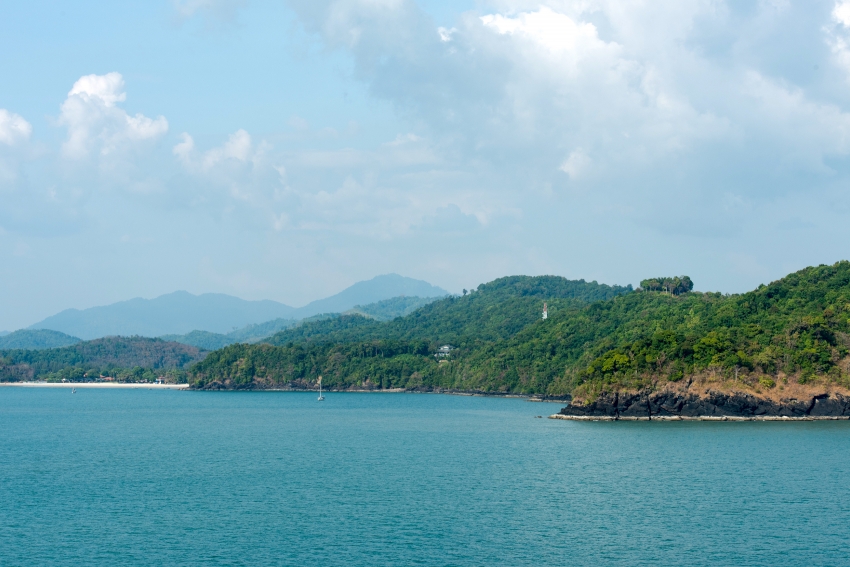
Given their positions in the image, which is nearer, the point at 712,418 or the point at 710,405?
the point at 712,418

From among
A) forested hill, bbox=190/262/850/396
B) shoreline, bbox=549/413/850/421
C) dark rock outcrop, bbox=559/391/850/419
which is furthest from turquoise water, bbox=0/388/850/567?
forested hill, bbox=190/262/850/396

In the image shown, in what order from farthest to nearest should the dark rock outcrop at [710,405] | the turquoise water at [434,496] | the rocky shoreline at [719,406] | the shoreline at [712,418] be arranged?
the dark rock outcrop at [710,405] < the rocky shoreline at [719,406] < the shoreline at [712,418] < the turquoise water at [434,496]

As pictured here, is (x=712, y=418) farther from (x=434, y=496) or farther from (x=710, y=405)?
(x=434, y=496)

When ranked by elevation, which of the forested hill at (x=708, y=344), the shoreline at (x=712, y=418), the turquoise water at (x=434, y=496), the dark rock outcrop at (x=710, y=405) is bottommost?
the turquoise water at (x=434, y=496)

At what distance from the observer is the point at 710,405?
92.3 meters

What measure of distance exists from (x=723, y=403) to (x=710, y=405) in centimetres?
138

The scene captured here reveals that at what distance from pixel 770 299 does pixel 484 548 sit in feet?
278

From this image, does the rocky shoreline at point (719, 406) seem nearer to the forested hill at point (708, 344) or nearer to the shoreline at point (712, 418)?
the shoreline at point (712, 418)

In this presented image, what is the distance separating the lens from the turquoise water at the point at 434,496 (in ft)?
122

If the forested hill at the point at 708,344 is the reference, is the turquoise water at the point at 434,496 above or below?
below

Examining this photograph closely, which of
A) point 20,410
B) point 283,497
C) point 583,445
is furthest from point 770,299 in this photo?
point 20,410

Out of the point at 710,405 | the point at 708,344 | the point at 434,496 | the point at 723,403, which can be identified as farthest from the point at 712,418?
the point at 434,496

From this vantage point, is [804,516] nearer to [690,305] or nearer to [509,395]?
[690,305]

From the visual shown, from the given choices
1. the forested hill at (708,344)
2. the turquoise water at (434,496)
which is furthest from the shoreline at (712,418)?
the turquoise water at (434,496)
